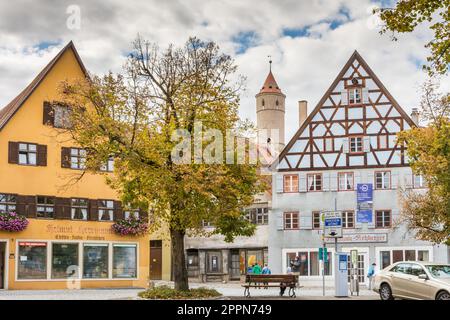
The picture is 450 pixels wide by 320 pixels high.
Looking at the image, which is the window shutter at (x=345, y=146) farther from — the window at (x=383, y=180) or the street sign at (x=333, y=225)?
the street sign at (x=333, y=225)

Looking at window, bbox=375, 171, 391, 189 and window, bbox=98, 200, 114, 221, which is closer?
window, bbox=98, 200, 114, 221

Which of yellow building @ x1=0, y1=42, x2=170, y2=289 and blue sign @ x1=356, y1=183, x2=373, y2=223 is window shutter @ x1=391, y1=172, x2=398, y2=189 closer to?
blue sign @ x1=356, y1=183, x2=373, y2=223

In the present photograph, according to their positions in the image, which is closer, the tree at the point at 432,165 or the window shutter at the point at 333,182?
the tree at the point at 432,165

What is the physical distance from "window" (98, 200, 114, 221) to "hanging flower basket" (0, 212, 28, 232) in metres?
4.94

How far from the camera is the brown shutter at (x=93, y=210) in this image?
1730 inches

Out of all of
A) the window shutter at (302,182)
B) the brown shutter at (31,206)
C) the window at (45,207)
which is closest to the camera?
the brown shutter at (31,206)

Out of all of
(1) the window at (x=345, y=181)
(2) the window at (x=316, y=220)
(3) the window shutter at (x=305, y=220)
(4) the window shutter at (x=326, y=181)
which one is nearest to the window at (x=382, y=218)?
(1) the window at (x=345, y=181)

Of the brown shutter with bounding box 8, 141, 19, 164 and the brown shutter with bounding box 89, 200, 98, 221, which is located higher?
the brown shutter with bounding box 8, 141, 19, 164

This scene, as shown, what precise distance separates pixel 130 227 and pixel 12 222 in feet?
24.0

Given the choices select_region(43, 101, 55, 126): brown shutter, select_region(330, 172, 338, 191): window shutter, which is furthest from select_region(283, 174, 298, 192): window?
select_region(43, 101, 55, 126): brown shutter

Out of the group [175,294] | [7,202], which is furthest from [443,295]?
[7,202]

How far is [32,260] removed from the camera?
41.2 metres

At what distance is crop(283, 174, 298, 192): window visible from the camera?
52.8 metres
